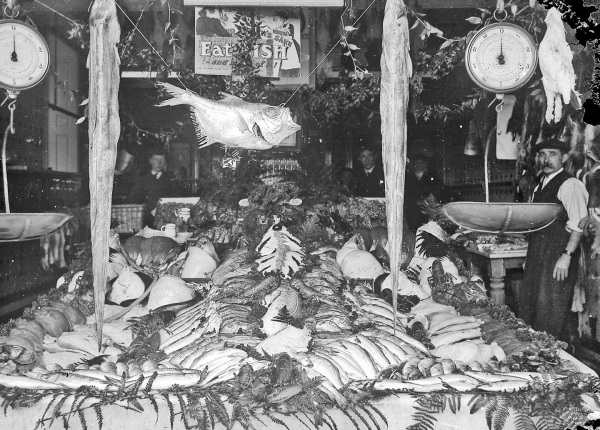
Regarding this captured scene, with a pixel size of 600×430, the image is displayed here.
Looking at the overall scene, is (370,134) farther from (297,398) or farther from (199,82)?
(297,398)

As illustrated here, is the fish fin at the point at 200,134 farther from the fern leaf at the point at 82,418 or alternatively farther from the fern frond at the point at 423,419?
the fern frond at the point at 423,419

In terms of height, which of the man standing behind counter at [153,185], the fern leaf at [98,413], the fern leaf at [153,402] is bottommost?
the fern leaf at [98,413]

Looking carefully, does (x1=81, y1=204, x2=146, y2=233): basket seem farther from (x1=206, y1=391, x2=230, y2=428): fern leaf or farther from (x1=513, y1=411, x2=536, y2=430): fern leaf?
(x1=513, y1=411, x2=536, y2=430): fern leaf

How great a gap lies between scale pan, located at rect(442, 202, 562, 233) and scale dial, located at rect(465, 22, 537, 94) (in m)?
0.90

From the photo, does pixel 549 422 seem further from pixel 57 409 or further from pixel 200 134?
pixel 200 134

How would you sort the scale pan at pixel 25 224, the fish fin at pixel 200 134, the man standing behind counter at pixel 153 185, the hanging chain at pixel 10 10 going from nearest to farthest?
1. the scale pan at pixel 25 224
2. the hanging chain at pixel 10 10
3. the fish fin at pixel 200 134
4. the man standing behind counter at pixel 153 185

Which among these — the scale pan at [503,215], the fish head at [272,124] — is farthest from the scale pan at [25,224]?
the scale pan at [503,215]

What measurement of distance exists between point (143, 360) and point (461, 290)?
96.5 inches

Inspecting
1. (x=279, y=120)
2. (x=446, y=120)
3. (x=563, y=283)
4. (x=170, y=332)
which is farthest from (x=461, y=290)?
(x=170, y=332)

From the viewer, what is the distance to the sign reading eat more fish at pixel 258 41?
5270mm

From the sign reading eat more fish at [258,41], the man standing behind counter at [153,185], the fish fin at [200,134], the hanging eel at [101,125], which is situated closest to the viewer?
the hanging eel at [101,125]

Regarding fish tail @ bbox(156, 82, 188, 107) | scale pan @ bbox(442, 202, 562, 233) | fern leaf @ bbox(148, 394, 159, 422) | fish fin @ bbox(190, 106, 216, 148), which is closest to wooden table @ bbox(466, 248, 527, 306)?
scale pan @ bbox(442, 202, 562, 233)

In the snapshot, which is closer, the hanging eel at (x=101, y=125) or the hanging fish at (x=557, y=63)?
the hanging eel at (x=101, y=125)

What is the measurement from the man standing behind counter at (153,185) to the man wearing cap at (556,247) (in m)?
3.13
